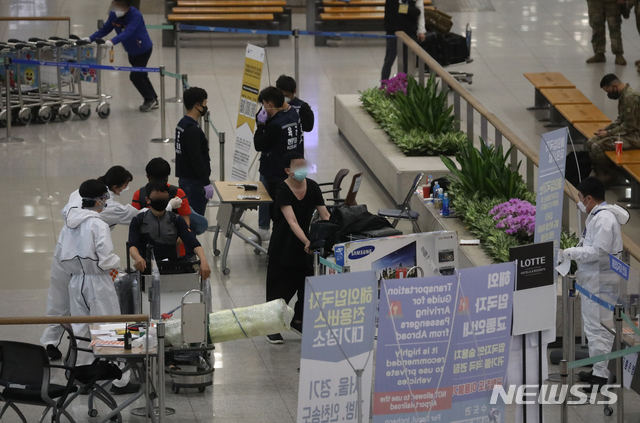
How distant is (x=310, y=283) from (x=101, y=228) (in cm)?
254

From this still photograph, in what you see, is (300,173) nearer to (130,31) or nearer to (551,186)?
(551,186)

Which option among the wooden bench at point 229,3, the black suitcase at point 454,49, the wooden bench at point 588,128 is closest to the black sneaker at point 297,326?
the wooden bench at point 588,128

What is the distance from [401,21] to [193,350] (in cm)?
966

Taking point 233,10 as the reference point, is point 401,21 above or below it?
above

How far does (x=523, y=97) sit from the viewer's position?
53.4 ft

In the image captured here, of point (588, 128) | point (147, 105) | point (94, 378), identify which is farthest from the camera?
→ point (147, 105)

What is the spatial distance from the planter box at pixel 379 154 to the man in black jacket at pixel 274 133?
186 centimetres

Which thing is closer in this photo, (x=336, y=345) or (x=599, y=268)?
(x=336, y=345)

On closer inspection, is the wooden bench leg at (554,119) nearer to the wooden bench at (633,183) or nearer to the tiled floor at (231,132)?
the tiled floor at (231,132)

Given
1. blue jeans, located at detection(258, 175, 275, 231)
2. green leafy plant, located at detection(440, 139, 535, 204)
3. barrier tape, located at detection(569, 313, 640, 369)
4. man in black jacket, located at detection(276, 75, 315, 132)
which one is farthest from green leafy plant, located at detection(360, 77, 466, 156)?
barrier tape, located at detection(569, 313, 640, 369)

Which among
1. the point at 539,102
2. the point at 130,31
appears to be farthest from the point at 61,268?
the point at 539,102

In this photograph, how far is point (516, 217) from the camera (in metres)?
9.45

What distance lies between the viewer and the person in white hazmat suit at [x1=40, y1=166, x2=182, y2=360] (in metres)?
7.59

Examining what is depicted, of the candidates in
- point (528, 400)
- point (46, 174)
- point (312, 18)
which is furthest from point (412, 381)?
point (312, 18)
